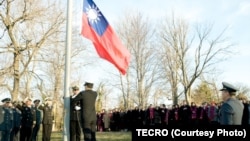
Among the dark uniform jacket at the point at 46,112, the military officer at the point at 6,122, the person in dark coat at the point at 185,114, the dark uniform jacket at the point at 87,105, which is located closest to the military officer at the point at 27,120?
the dark uniform jacket at the point at 46,112

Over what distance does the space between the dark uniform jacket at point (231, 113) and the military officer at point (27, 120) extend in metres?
9.88

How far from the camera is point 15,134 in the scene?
16.4 meters

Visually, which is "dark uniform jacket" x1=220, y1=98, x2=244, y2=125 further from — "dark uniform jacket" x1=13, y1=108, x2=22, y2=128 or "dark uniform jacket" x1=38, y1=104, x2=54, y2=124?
"dark uniform jacket" x1=38, y1=104, x2=54, y2=124

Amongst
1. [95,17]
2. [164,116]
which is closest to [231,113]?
[95,17]

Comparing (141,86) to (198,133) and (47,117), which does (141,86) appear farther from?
(198,133)

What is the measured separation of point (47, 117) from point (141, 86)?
100ft

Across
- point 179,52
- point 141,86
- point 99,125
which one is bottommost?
point 99,125

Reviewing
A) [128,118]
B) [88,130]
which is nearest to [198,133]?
[88,130]

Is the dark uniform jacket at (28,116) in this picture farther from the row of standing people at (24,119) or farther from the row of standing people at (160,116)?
the row of standing people at (160,116)

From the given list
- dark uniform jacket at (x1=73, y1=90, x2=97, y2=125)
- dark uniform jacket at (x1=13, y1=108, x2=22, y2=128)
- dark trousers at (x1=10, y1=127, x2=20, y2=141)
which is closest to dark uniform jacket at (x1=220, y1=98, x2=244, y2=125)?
dark uniform jacket at (x1=73, y1=90, x2=97, y2=125)

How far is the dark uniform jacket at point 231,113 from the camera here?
7656mm

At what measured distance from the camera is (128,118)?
102ft

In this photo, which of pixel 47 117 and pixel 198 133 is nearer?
pixel 198 133

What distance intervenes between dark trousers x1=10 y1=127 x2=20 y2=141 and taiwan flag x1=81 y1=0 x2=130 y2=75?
7.62m
